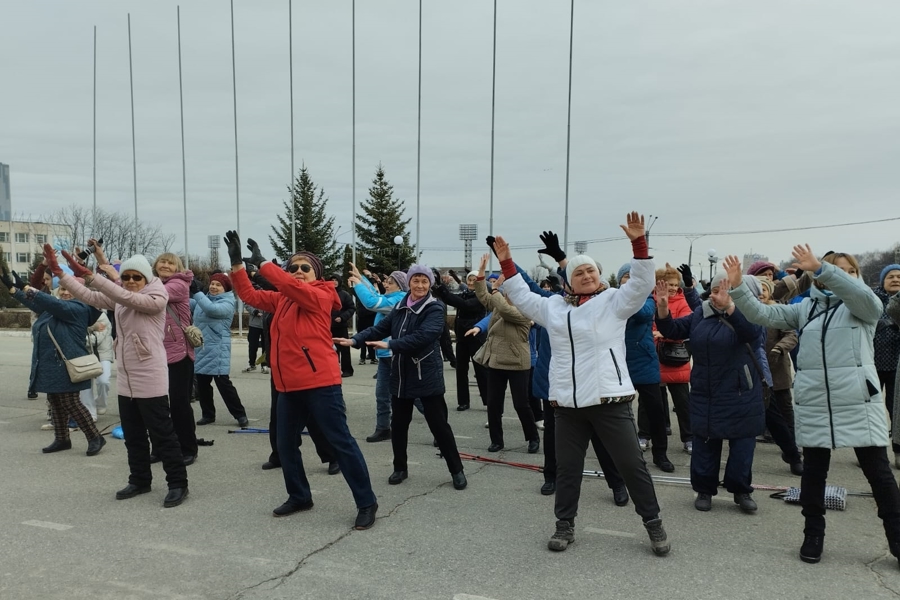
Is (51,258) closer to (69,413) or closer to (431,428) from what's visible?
(69,413)

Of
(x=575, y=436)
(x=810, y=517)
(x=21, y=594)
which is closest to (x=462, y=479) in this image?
(x=575, y=436)

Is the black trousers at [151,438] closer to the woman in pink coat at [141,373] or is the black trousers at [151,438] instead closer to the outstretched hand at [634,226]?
the woman in pink coat at [141,373]

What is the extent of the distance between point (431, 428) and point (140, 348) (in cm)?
246

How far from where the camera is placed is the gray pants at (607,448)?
13.9ft

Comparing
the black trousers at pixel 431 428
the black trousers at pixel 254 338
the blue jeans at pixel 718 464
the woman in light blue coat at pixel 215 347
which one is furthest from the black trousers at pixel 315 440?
the black trousers at pixel 254 338

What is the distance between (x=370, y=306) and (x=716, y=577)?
442 cm

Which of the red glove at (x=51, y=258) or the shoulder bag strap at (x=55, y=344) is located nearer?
the red glove at (x=51, y=258)

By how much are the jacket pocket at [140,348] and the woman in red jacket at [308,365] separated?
3.95 ft

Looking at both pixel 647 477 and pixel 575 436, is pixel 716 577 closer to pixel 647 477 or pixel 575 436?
pixel 647 477

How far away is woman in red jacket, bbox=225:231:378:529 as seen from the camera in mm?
4793

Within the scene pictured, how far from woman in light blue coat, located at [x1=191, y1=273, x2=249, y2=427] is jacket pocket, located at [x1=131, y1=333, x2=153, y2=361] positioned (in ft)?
8.27

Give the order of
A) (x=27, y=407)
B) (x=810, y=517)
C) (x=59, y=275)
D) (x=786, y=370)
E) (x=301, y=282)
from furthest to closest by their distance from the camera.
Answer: (x=27, y=407)
(x=786, y=370)
(x=59, y=275)
(x=301, y=282)
(x=810, y=517)

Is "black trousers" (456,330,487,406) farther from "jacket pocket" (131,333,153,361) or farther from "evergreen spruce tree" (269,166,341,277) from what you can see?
"evergreen spruce tree" (269,166,341,277)

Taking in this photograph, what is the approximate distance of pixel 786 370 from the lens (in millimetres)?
6730
